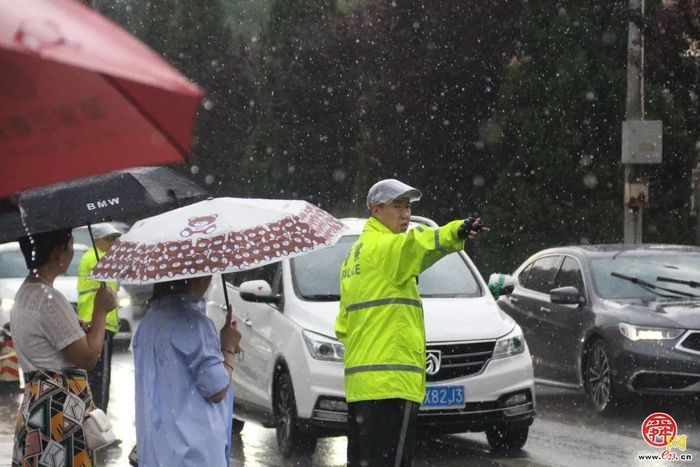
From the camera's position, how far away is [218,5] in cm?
6469

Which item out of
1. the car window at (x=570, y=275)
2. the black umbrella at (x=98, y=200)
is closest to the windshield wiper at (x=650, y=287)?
the car window at (x=570, y=275)

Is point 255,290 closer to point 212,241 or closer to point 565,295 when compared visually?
point 565,295

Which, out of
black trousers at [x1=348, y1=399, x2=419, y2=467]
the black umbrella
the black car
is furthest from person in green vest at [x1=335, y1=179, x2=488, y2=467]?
the black car

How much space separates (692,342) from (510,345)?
2533 mm

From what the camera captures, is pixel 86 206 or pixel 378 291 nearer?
pixel 86 206

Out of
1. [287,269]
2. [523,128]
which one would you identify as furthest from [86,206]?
[523,128]

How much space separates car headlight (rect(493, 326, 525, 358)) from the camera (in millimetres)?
10328

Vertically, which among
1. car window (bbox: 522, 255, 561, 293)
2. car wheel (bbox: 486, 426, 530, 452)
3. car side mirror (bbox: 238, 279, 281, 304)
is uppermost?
car side mirror (bbox: 238, 279, 281, 304)

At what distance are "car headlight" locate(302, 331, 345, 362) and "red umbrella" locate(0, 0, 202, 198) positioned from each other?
7287 millimetres

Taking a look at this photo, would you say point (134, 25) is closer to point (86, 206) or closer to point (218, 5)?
point (218, 5)

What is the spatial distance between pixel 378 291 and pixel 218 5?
5910 centimetres

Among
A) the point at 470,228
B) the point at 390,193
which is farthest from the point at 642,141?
the point at 470,228

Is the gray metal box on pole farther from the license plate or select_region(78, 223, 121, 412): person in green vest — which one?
the license plate

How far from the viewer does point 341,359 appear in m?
10.1
